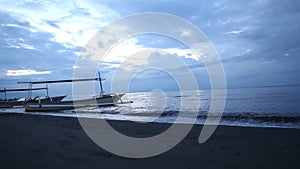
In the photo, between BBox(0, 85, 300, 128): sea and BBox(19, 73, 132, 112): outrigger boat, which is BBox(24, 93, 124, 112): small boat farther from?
BBox(0, 85, 300, 128): sea

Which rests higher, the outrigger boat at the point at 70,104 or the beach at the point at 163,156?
the outrigger boat at the point at 70,104

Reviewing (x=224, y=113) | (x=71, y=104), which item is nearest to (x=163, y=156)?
(x=224, y=113)

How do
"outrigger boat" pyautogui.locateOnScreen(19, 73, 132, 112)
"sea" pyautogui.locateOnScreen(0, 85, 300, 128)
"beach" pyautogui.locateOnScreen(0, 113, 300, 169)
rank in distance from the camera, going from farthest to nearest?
"outrigger boat" pyautogui.locateOnScreen(19, 73, 132, 112), "sea" pyautogui.locateOnScreen(0, 85, 300, 128), "beach" pyautogui.locateOnScreen(0, 113, 300, 169)

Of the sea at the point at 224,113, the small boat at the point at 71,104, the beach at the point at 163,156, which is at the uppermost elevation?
the small boat at the point at 71,104

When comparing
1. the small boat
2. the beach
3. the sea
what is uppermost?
the small boat

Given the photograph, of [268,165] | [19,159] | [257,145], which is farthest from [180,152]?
[19,159]

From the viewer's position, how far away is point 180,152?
696 centimetres

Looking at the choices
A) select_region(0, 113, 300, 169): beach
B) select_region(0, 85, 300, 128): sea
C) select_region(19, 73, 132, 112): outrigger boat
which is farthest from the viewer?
select_region(19, 73, 132, 112): outrigger boat

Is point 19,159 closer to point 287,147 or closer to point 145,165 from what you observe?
point 145,165

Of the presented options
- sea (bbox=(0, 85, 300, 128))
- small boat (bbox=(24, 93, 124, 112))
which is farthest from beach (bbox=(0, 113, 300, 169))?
small boat (bbox=(24, 93, 124, 112))

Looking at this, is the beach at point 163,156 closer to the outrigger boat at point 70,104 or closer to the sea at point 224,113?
the sea at point 224,113

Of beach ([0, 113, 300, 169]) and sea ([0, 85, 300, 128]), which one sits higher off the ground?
sea ([0, 85, 300, 128])

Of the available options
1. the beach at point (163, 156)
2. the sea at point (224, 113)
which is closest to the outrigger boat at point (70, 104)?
the sea at point (224, 113)

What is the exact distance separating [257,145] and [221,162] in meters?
2.89
